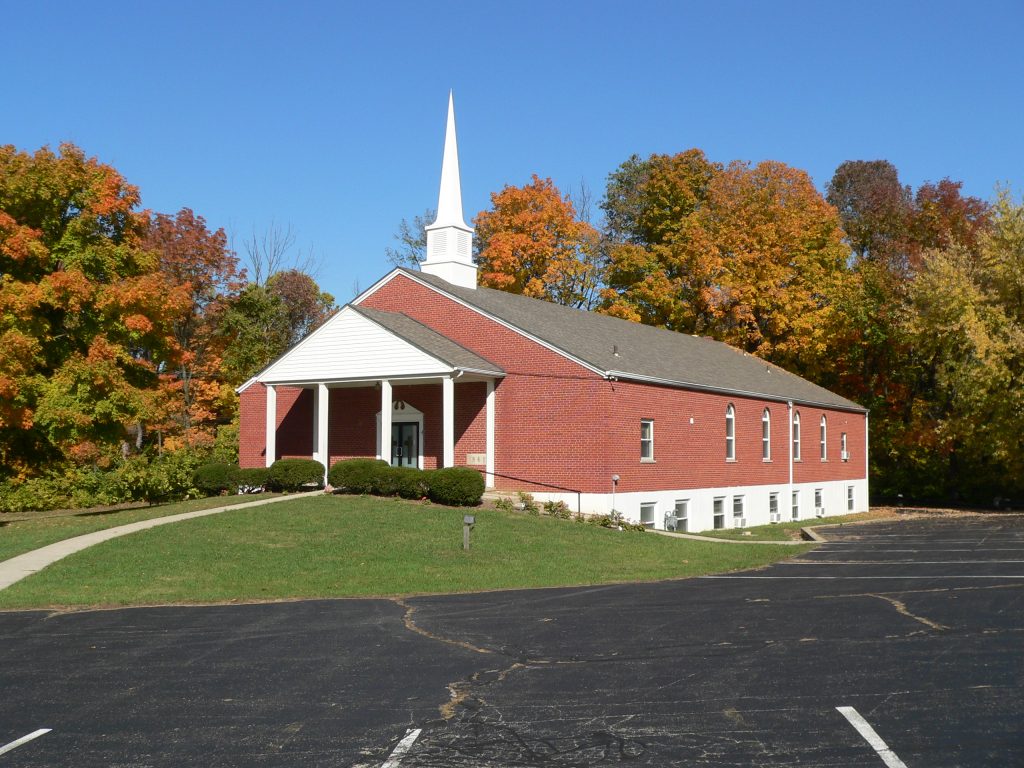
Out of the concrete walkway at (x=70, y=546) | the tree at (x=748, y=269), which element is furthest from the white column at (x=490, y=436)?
the tree at (x=748, y=269)

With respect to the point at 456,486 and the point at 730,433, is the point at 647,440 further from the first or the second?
the point at 456,486

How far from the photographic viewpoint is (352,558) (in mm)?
19516

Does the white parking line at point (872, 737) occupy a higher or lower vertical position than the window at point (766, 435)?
lower

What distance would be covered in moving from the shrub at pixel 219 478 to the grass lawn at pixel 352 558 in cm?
596

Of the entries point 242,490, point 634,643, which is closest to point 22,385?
point 242,490

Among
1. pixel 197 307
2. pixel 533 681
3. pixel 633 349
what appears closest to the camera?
pixel 533 681

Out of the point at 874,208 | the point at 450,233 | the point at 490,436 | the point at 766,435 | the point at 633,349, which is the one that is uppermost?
the point at 874,208

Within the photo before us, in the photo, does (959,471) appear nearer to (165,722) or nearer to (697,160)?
(697,160)

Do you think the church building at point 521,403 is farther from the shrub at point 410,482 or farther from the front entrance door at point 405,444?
the shrub at point 410,482

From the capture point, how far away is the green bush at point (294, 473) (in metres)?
31.1

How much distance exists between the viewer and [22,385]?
25.9m

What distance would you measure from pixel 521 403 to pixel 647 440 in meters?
4.02

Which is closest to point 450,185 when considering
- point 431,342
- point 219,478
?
point 431,342

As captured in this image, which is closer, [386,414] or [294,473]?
[386,414]
